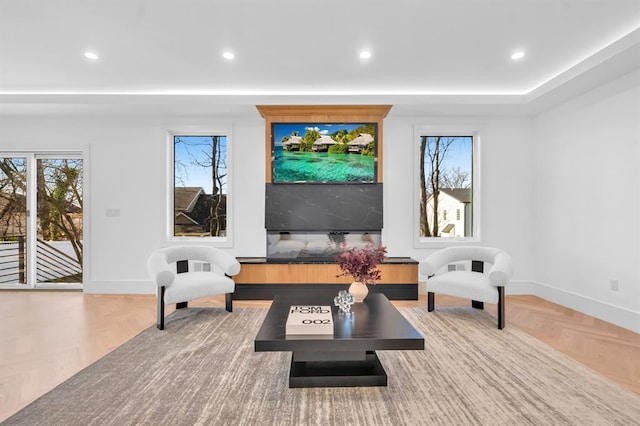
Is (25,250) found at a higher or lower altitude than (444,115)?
lower

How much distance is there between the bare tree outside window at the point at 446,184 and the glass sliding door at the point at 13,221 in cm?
630

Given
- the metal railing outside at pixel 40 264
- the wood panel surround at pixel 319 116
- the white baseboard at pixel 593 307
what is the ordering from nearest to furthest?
the white baseboard at pixel 593 307 < the wood panel surround at pixel 319 116 < the metal railing outside at pixel 40 264

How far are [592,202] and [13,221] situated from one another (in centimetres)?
820

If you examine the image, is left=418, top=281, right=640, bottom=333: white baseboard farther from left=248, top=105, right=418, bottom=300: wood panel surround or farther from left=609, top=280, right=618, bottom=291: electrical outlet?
left=248, top=105, right=418, bottom=300: wood panel surround

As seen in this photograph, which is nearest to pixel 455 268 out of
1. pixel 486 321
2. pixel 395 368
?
pixel 486 321

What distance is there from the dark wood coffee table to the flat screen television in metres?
2.72

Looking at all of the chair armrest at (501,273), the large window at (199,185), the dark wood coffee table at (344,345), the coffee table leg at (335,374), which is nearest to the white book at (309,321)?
the dark wood coffee table at (344,345)

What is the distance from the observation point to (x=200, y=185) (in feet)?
18.2

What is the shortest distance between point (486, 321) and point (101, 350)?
12.4ft

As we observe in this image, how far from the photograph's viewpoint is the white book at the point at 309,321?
86.1 inches

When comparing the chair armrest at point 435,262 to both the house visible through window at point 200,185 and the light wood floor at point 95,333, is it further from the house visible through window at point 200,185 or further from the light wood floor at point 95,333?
the house visible through window at point 200,185

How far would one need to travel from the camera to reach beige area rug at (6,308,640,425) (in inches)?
76.5

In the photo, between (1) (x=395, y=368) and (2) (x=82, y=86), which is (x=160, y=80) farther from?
(1) (x=395, y=368)

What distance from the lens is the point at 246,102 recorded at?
15.7 ft
